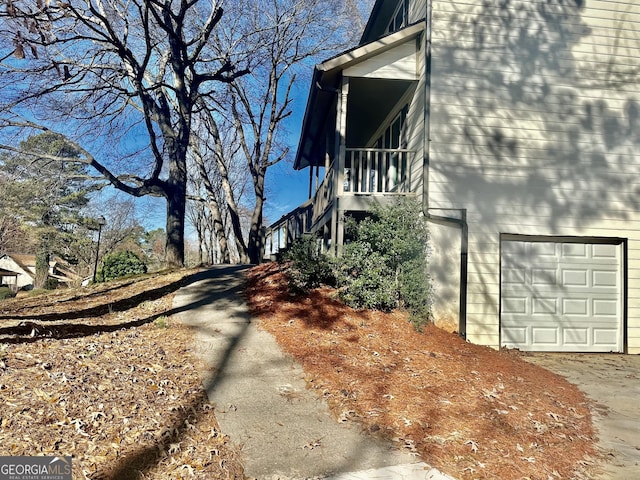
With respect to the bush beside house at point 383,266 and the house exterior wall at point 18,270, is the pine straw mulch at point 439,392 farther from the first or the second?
the house exterior wall at point 18,270

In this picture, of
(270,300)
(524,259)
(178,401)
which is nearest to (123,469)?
(178,401)

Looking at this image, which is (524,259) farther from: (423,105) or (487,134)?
(423,105)

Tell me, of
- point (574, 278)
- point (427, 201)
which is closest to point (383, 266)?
point (427, 201)

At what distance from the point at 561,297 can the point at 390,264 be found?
3.34 metres

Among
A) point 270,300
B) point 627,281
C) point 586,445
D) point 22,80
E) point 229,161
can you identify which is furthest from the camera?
point 229,161

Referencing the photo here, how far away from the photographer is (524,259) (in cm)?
773

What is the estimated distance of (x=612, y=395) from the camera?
527 centimetres

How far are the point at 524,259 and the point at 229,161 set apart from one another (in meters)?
21.2

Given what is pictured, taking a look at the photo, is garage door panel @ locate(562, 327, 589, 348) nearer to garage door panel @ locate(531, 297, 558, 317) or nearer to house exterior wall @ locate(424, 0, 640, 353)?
garage door panel @ locate(531, 297, 558, 317)

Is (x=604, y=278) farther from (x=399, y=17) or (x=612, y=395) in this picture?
(x=399, y=17)

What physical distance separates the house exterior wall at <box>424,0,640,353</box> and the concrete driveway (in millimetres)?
968

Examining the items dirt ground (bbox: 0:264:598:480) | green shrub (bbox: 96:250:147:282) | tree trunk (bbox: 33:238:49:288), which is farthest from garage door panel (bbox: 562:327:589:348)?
tree trunk (bbox: 33:238:49:288)

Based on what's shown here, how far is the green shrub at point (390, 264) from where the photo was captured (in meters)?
6.93

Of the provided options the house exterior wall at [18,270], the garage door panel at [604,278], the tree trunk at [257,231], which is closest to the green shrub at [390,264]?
the garage door panel at [604,278]
